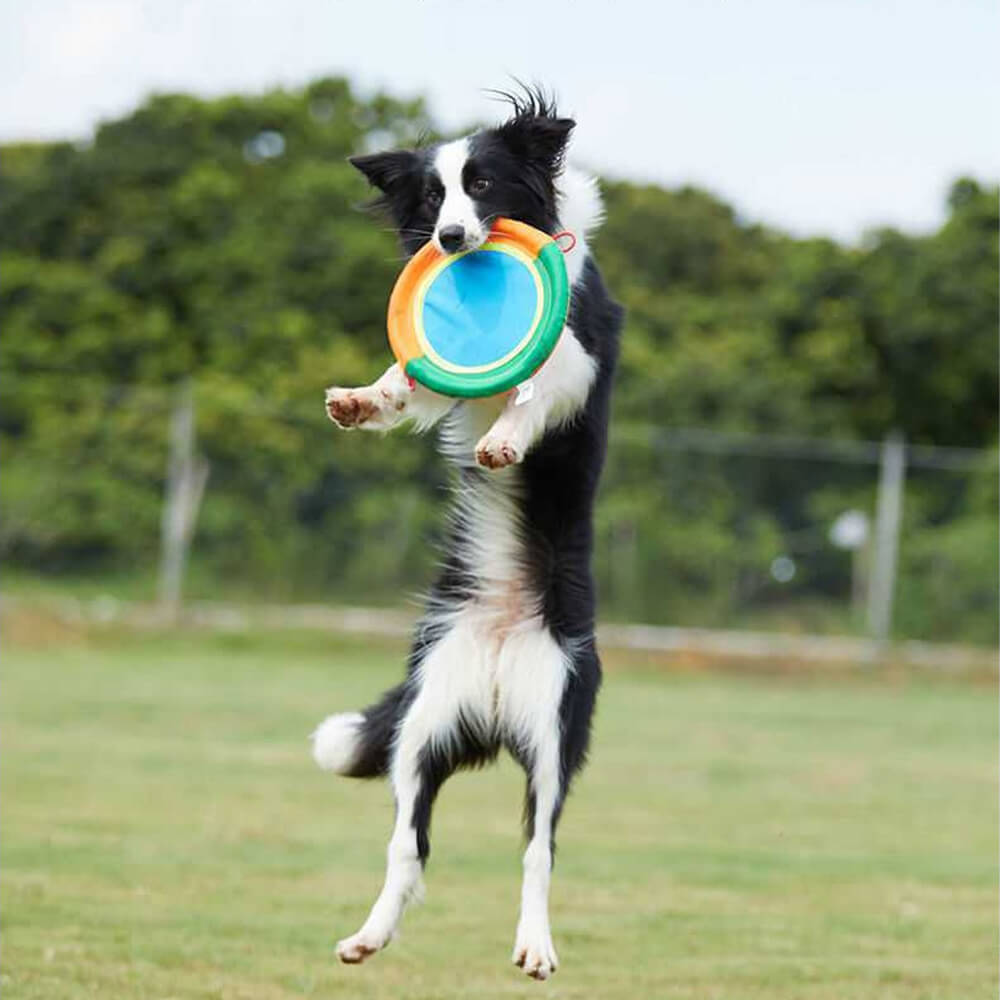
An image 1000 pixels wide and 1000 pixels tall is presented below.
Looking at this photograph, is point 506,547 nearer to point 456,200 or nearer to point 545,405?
point 545,405

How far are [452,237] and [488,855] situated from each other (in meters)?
5.49

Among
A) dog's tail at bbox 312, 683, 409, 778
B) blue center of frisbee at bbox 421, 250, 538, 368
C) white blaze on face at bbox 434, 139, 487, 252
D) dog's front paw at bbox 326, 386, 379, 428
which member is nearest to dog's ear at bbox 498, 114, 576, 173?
white blaze on face at bbox 434, 139, 487, 252

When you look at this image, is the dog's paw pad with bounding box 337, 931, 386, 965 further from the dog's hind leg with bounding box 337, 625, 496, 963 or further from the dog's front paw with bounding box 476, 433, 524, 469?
the dog's front paw with bounding box 476, 433, 524, 469

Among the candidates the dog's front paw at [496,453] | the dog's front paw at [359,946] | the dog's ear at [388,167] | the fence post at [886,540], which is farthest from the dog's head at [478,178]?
the fence post at [886,540]

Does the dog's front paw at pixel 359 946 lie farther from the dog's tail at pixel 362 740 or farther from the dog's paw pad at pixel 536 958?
the dog's tail at pixel 362 740

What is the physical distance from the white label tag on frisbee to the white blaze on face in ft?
1.48

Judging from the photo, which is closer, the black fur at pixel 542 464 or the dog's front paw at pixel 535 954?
the dog's front paw at pixel 535 954

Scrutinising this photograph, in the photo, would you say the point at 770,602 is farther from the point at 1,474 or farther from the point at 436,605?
the point at 436,605

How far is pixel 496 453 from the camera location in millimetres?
4883

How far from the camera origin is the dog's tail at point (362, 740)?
18.4 feet

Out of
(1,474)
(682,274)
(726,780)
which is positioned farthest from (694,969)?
(682,274)

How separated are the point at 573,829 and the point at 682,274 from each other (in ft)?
68.5

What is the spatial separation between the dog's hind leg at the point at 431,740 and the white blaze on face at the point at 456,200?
1148 mm

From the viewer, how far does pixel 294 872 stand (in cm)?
930
